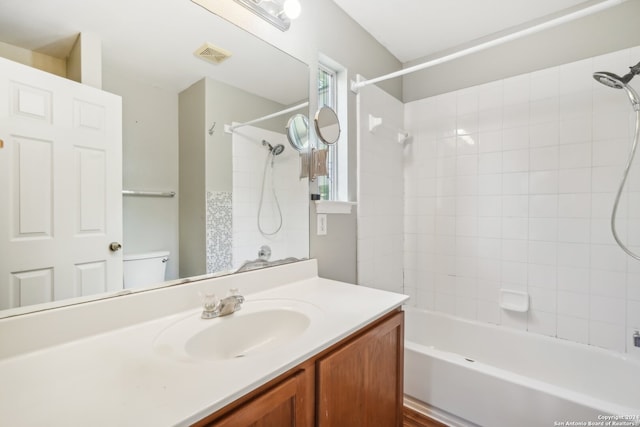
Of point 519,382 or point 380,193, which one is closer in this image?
point 519,382

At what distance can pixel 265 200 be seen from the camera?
1326 mm

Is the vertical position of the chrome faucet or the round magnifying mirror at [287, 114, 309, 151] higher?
the round magnifying mirror at [287, 114, 309, 151]

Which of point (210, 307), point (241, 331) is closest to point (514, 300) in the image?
point (241, 331)

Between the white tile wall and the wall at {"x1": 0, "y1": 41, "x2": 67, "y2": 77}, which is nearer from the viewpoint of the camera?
the wall at {"x1": 0, "y1": 41, "x2": 67, "y2": 77}

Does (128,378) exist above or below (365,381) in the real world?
above

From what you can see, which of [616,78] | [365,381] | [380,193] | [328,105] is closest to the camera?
[365,381]

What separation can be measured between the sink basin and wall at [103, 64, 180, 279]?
0.23 m

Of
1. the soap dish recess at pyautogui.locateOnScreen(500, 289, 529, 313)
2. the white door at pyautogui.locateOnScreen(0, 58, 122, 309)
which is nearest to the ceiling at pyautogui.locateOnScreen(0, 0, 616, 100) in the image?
the white door at pyautogui.locateOnScreen(0, 58, 122, 309)

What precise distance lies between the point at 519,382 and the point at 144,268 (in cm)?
166

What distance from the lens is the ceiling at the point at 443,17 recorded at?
5.42 ft

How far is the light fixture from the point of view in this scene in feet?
3.92

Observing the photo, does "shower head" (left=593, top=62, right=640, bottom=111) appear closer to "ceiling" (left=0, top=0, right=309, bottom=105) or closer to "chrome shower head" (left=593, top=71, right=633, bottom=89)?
"chrome shower head" (left=593, top=71, right=633, bottom=89)

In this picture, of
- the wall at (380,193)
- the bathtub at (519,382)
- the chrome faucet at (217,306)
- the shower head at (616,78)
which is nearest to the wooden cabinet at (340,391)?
the chrome faucet at (217,306)

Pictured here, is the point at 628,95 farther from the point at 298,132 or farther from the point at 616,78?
the point at 298,132
